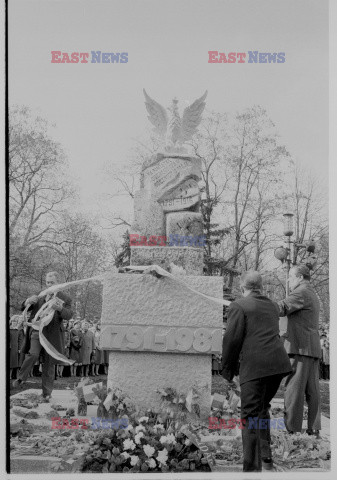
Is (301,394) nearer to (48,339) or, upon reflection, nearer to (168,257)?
(168,257)

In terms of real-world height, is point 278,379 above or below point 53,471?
above

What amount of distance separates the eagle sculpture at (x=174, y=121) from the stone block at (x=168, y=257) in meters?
1.18

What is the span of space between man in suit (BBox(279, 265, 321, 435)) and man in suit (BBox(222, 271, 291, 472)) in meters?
0.99

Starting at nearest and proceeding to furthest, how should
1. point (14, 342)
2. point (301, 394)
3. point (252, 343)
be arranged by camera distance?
point (252, 343) < point (301, 394) < point (14, 342)

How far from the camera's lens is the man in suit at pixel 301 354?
16.6 ft

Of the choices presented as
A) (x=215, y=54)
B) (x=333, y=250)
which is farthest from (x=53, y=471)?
(x=215, y=54)

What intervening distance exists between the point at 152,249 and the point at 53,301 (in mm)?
1245

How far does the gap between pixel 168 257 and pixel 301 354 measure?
1666mm

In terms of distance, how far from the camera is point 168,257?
5656 millimetres

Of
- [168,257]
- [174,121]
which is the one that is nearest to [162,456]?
[168,257]

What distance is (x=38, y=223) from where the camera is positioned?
42.0 ft

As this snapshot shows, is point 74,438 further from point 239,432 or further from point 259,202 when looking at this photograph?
point 259,202

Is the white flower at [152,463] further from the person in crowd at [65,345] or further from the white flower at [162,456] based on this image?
the person in crowd at [65,345]

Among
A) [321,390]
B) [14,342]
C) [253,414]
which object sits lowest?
[321,390]
